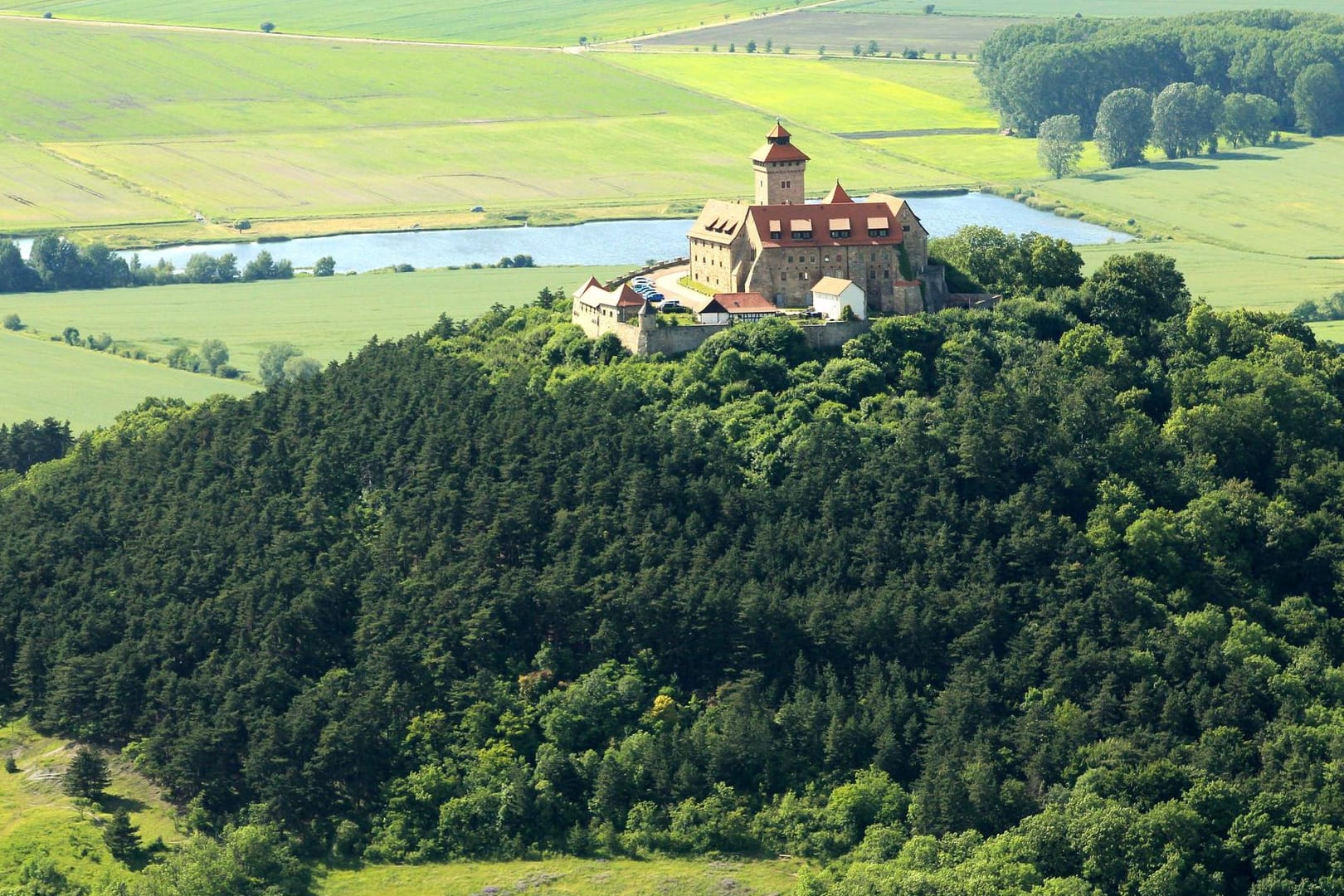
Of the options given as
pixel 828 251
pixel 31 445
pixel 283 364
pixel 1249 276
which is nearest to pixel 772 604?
pixel 828 251

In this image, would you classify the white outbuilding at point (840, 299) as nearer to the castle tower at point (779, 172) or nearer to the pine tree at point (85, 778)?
the castle tower at point (779, 172)

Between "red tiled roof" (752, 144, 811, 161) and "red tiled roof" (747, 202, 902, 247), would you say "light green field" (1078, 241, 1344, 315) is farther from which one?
"red tiled roof" (747, 202, 902, 247)

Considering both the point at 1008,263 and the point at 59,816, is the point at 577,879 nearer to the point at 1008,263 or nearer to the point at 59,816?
the point at 59,816

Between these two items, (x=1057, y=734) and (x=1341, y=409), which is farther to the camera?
(x=1341, y=409)

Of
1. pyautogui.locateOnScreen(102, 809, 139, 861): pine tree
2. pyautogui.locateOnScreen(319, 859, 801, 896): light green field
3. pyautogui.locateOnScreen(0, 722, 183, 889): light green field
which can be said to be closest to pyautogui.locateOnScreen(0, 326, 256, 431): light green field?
pyautogui.locateOnScreen(0, 722, 183, 889): light green field

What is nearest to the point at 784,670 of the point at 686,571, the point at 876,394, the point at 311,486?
the point at 686,571

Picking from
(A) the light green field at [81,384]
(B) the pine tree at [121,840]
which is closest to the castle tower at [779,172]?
(A) the light green field at [81,384]

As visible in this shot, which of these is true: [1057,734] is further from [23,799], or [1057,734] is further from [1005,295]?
[23,799]
